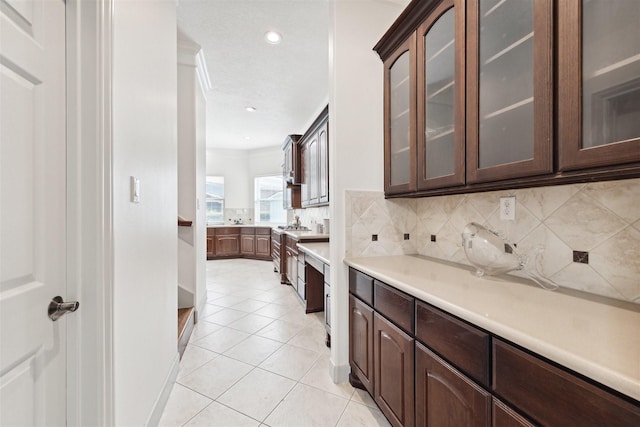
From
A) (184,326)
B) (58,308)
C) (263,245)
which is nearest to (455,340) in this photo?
(58,308)

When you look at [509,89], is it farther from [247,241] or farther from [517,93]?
[247,241]

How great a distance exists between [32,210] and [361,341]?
1697 mm

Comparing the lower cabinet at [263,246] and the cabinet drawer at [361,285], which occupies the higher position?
the cabinet drawer at [361,285]

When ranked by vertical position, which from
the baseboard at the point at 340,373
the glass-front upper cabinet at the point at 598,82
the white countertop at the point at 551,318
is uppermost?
the glass-front upper cabinet at the point at 598,82

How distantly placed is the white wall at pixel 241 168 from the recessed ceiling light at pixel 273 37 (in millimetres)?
4526

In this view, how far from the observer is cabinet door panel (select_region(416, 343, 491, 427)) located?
0.87 metres

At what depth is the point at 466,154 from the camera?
127 cm

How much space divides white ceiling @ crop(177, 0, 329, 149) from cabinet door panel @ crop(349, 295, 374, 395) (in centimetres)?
244

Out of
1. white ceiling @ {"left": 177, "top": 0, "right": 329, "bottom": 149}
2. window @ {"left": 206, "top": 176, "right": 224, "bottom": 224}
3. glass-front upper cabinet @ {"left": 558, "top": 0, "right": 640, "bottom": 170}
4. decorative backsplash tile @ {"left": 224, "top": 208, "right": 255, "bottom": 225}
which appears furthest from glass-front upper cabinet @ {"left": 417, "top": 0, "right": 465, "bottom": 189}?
window @ {"left": 206, "top": 176, "right": 224, "bottom": 224}

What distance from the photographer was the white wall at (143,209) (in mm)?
1084

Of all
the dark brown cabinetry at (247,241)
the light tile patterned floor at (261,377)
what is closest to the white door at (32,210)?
the light tile patterned floor at (261,377)

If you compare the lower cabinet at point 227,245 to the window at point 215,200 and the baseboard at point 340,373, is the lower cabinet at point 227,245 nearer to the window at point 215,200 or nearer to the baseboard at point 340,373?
the window at point 215,200

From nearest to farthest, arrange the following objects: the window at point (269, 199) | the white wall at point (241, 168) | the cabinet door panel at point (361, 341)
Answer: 1. the cabinet door panel at point (361, 341)
2. the white wall at point (241, 168)
3. the window at point (269, 199)

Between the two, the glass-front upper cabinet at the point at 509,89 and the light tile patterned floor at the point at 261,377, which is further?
the light tile patterned floor at the point at 261,377
